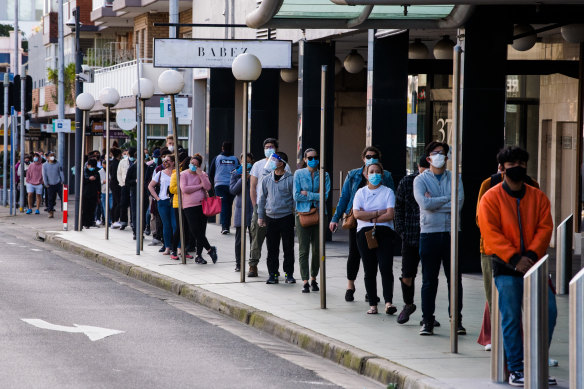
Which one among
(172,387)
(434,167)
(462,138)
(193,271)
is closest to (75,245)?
(193,271)

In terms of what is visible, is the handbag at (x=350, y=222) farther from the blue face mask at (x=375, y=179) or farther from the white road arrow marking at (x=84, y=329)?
the white road arrow marking at (x=84, y=329)

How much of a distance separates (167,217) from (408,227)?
8582 millimetres

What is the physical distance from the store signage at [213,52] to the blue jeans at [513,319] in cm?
1165

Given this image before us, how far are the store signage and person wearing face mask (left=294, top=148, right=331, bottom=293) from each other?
226 inches

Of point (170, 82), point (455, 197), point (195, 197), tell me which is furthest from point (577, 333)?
point (170, 82)

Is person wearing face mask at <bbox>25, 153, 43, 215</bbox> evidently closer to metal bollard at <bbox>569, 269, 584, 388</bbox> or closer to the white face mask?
the white face mask

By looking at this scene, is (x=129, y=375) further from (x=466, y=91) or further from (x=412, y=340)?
(x=466, y=91)

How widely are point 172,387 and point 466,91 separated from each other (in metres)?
8.34

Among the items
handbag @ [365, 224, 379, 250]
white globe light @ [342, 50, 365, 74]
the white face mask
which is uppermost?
white globe light @ [342, 50, 365, 74]

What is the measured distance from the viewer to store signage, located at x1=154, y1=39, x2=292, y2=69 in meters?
19.6

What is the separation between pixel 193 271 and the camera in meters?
17.4

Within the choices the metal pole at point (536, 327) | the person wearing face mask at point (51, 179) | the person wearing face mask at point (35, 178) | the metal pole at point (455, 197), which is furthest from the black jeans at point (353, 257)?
the person wearing face mask at point (35, 178)

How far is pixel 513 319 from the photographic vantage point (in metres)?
8.56

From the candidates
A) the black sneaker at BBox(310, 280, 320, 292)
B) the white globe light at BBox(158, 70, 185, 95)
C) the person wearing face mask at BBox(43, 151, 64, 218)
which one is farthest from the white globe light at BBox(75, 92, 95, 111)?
the black sneaker at BBox(310, 280, 320, 292)
